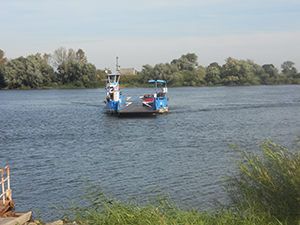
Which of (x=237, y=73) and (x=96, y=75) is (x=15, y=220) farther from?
(x=237, y=73)

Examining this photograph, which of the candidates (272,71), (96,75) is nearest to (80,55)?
(96,75)

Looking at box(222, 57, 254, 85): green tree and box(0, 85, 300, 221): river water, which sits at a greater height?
box(222, 57, 254, 85): green tree

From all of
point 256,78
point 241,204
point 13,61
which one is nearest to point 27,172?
point 241,204

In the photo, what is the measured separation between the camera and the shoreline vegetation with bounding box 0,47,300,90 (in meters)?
100

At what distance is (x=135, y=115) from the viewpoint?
113 feet

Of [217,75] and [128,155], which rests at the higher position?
[217,75]

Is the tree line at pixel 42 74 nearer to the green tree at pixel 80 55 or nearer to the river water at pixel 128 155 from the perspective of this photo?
the green tree at pixel 80 55

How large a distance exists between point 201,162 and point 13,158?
33.8ft

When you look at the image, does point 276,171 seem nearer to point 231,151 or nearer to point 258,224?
point 258,224

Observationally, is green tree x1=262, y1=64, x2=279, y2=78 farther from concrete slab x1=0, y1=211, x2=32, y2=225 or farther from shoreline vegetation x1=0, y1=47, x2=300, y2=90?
concrete slab x1=0, y1=211, x2=32, y2=225

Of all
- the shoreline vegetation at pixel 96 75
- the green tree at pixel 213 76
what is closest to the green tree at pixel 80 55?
the shoreline vegetation at pixel 96 75

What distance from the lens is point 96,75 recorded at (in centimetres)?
11156

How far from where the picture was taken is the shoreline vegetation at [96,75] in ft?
329

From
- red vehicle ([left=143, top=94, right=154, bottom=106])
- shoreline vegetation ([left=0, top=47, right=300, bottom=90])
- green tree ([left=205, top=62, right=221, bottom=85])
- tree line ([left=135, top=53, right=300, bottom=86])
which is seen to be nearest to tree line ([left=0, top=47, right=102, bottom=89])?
shoreline vegetation ([left=0, top=47, right=300, bottom=90])
